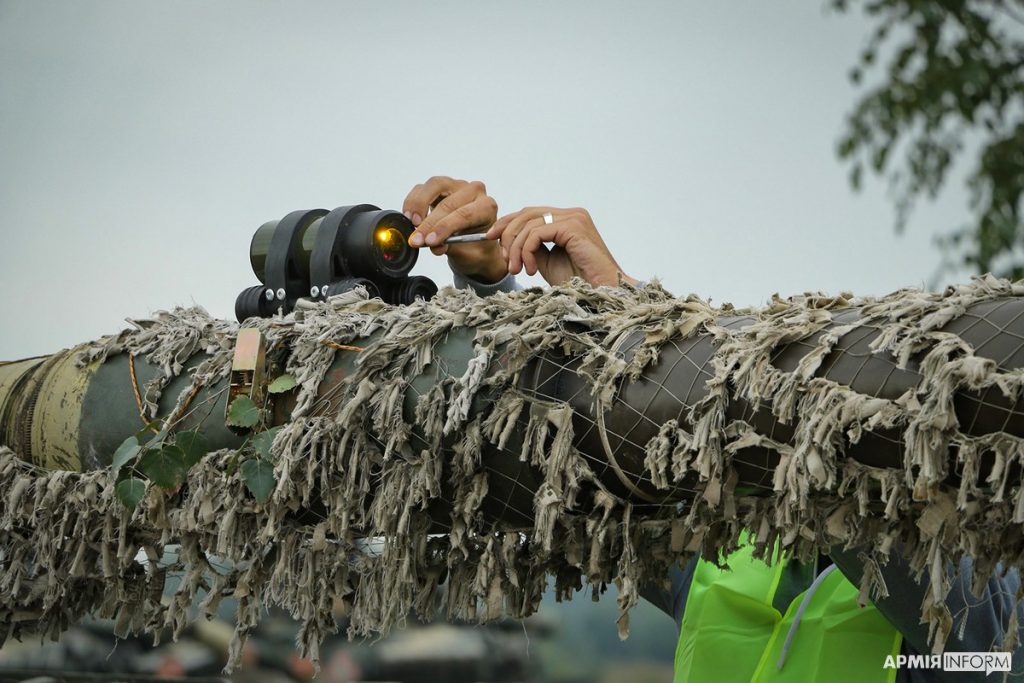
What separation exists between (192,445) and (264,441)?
87 millimetres

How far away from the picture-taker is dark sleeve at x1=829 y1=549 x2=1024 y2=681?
1.07m

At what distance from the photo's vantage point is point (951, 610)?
3.85ft

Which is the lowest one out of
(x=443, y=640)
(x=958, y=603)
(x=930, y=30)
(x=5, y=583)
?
(x=443, y=640)

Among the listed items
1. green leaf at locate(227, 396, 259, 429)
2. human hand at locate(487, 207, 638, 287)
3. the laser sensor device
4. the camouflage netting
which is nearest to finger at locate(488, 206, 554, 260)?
human hand at locate(487, 207, 638, 287)

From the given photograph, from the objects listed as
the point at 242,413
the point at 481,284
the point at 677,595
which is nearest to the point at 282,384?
the point at 242,413

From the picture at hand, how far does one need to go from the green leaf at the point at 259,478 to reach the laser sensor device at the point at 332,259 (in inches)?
11.7

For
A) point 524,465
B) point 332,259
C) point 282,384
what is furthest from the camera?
point 332,259

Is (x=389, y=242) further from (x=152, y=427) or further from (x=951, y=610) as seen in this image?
(x=951, y=610)

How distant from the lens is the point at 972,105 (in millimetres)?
3125

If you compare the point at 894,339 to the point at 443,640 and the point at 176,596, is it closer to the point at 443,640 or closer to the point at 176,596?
the point at 176,596

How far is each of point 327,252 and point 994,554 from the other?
74cm

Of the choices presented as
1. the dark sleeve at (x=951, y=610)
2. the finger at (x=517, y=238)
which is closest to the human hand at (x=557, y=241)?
the finger at (x=517, y=238)

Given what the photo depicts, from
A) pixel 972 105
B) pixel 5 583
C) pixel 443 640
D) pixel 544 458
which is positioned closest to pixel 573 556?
pixel 544 458

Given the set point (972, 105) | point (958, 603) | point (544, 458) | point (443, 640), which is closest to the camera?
point (544, 458)
